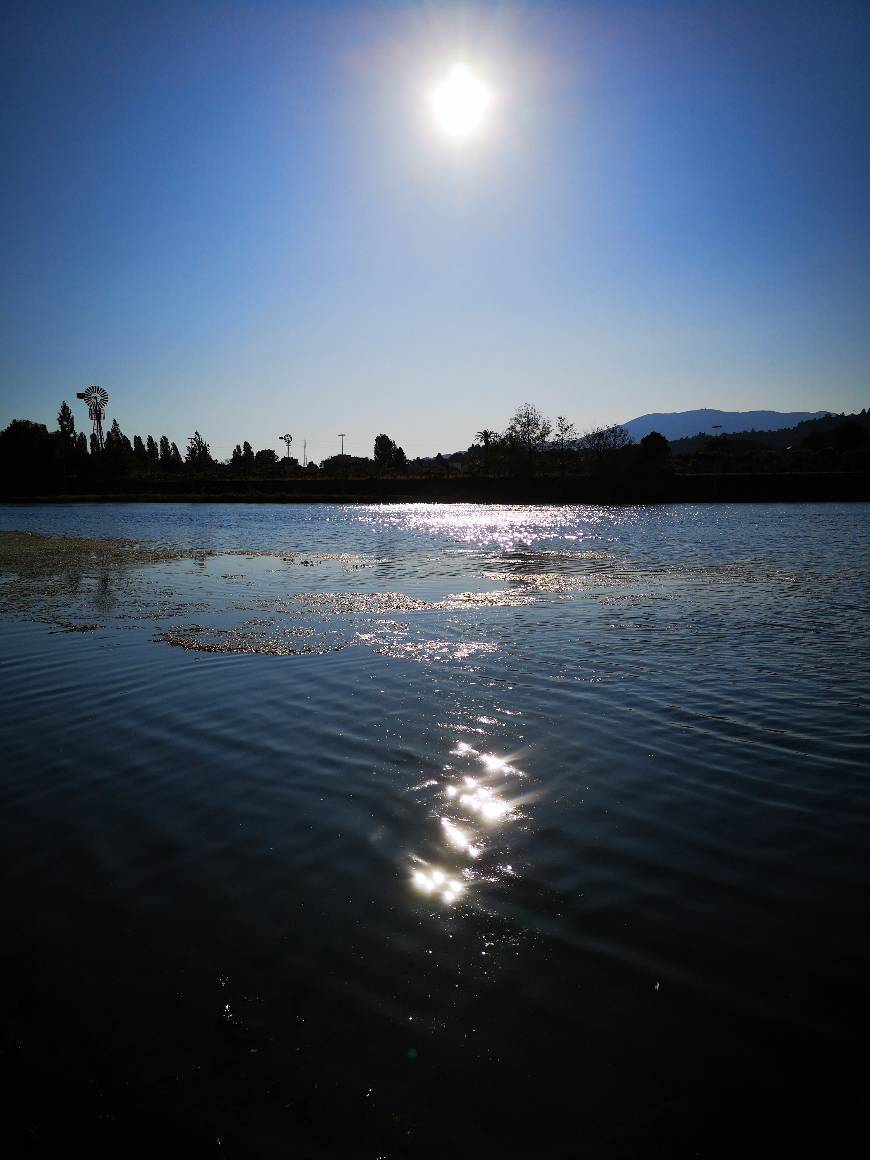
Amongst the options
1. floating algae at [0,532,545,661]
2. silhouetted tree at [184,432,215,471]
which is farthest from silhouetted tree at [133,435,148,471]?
floating algae at [0,532,545,661]

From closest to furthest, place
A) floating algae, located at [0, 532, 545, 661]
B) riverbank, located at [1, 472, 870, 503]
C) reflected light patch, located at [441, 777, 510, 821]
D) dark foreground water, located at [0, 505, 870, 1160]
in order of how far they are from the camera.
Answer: dark foreground water, located at [0, 505, 870, 1160]
reflected light patch, located at [441, 777, 510, 821]
floating algae, located at [0, 532, 545, 661]
riverbank, located at [1, 472, 870, 503]

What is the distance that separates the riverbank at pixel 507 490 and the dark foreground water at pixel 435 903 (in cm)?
10061

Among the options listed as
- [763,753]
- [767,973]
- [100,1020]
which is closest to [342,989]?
[100,1020]

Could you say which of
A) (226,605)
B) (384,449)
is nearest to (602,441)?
(384,449)

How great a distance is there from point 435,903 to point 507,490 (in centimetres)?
11758

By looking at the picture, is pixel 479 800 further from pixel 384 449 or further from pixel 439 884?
pixel 384 449

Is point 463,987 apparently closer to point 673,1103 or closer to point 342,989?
point 342,989

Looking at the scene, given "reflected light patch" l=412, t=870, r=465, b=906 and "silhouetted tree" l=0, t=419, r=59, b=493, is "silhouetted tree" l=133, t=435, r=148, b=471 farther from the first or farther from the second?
"reflected light patch" l=412, t=870, r=465, b=906

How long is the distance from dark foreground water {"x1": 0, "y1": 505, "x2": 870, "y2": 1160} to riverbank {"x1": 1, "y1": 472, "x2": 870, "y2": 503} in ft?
330

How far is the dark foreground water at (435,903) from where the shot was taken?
141 inches

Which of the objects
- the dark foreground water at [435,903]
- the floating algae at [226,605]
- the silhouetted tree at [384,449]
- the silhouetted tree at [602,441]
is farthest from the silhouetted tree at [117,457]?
the dark foreground water at [435,903]

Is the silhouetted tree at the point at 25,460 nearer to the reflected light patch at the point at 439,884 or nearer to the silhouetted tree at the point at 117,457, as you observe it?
the silhouetted tree at the point at 117,457

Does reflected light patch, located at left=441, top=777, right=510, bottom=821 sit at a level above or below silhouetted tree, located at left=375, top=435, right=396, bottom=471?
below

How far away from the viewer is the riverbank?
10388cm
